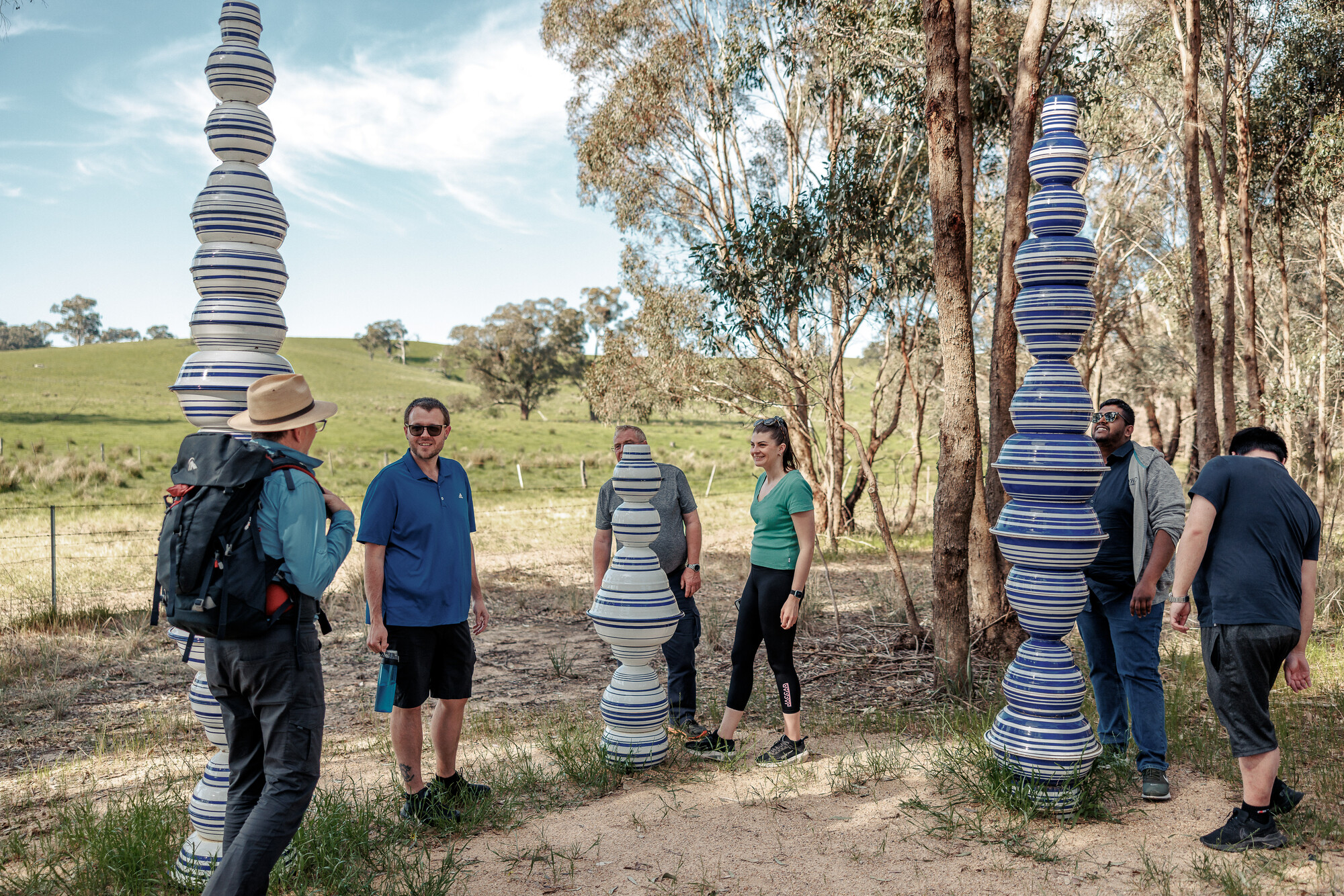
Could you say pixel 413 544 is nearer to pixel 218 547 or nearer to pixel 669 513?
pixel 218 547

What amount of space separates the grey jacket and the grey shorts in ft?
2.16

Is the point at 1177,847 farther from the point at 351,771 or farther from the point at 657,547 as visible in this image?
the point at 351,771

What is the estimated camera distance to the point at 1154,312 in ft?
100

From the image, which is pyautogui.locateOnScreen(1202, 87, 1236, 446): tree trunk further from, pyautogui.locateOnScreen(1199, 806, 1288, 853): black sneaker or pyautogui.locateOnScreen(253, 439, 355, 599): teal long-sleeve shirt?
pyautogui.locateOnScreen(253, 439, 355, 599): teal long-sleeve shirt

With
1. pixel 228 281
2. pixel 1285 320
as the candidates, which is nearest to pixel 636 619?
pixel 228 281

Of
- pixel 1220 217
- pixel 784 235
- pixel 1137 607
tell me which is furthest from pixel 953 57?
pixel 1220 217

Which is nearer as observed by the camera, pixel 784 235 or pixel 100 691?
pixel 100 691

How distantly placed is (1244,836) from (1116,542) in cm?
138

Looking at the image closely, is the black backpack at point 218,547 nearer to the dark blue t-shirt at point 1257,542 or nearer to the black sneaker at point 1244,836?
the dark blue t-shirt at point 1257,542

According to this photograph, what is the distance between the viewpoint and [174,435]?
3972 centimetres

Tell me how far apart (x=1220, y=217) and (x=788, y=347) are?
22.1 feet

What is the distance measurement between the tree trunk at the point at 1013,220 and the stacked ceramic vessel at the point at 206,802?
5.67 meters

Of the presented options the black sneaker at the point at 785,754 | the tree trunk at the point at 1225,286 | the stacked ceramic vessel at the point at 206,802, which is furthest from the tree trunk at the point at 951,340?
the tree trunk at the point at 1225,286

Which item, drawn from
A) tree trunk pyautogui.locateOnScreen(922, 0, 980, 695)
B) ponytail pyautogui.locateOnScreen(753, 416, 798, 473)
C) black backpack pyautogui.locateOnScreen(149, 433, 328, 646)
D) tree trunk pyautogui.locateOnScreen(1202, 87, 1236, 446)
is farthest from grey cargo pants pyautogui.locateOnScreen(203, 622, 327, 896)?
tree trunk pyautogui.locateOnScreen(1202, 87, 1236, 446)
